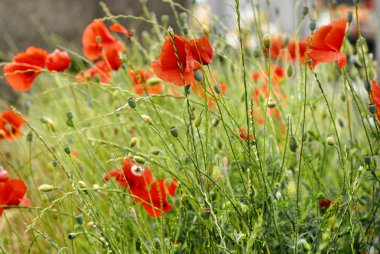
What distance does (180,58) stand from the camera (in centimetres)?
114

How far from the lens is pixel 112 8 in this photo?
468cm

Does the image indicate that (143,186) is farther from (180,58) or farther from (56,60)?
(56,60)

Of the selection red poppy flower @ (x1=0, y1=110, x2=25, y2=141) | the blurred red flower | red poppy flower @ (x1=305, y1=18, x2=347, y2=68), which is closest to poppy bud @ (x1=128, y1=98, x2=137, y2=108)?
the blurred red flower

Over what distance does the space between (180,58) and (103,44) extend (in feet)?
2.00

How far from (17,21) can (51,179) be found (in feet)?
9.72

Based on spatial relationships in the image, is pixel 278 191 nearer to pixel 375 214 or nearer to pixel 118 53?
pixel 375 214

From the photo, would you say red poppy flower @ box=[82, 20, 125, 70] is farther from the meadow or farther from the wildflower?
the wildflower

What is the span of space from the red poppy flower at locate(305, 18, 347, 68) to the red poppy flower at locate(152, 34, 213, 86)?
21 centimetres

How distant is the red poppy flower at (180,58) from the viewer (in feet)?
3.68

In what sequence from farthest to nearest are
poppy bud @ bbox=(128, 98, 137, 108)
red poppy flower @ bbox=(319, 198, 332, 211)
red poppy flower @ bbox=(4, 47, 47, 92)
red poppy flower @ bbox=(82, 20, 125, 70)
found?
1. red poppy flower @ bbox=(82, 20, 125, 70)
2. red poppy flower @ bbox=(4, 47, 47, 92)
3. red poppy flower @ bbox=(319, 198, 332, 211)
4. poppy bud @ bbox=(128, 98, 137, 108)

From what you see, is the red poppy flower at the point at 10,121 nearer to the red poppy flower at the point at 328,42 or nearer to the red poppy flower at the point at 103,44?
the red poppy flower at the point at 103,44

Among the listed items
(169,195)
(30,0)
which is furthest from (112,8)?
(169,195)

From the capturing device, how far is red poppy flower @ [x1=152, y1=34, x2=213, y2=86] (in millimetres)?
1121

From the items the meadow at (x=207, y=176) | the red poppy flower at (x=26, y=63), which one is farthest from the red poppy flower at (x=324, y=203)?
the red poppy flower at (x=26, y=63)
